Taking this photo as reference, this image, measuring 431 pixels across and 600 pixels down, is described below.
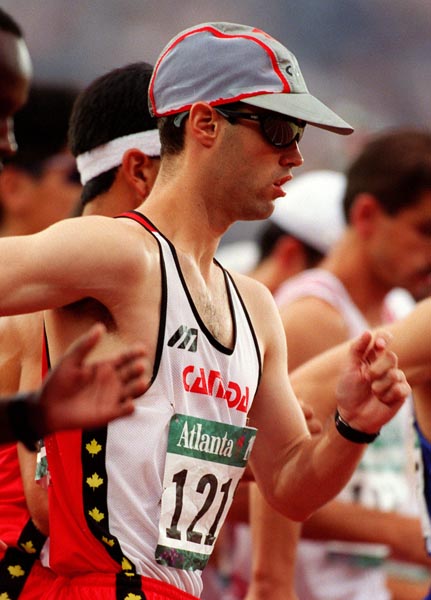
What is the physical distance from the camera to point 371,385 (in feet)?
11.4

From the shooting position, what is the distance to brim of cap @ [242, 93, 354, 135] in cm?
333

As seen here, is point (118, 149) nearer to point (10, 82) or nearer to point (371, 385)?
point (10, 82)

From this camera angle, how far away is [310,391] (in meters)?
4.74

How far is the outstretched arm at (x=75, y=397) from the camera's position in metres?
2.49

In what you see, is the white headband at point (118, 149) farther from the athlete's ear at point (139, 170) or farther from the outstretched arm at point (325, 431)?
the outstretched arm at point (325, 431)

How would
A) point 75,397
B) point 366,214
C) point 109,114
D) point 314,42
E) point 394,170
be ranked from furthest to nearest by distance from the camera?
point 314,42, point 366,214, point 394,170, point 109,114, point 75,397

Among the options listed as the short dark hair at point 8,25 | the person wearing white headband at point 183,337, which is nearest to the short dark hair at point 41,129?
the short dark hair at point 8,25

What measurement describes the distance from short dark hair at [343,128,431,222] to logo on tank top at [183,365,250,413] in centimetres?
327

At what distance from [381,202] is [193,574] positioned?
12.1ft

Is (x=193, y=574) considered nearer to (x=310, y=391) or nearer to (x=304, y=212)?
(x=310, y=391)

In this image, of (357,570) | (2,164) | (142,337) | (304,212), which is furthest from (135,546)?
(304,212)

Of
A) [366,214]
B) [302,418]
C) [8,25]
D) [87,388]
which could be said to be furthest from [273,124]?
[366,214]

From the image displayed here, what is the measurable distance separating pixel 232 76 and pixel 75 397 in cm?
121

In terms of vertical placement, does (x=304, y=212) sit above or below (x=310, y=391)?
below
